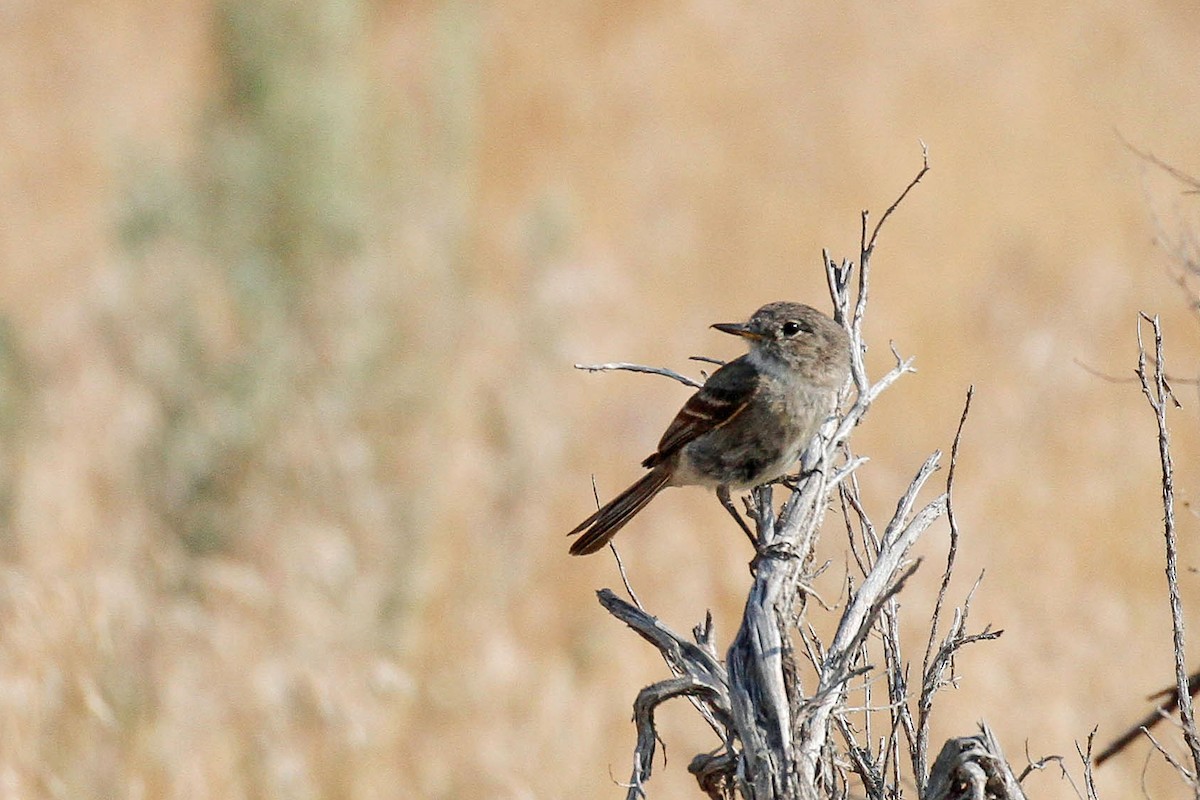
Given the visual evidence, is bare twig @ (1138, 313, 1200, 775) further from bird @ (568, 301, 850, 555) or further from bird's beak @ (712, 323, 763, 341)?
bird's beak @ (712, 323, 763, 341)

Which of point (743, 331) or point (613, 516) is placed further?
point (743, 331)

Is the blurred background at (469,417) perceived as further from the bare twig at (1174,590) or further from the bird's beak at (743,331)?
the bird's beak at (743,331)

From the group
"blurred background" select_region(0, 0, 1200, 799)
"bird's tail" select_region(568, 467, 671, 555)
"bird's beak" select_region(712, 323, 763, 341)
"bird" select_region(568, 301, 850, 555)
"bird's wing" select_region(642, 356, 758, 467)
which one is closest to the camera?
"bird's tail" select_region(568, 467, 671, 555)

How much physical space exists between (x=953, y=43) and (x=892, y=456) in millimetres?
9265

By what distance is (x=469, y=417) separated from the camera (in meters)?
10.7

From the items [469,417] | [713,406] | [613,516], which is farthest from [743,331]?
[469,417]

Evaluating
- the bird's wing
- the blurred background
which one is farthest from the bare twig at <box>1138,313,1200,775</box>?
the bird's wing

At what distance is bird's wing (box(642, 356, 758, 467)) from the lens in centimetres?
427

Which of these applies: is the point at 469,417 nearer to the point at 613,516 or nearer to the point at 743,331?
the point at 743,331

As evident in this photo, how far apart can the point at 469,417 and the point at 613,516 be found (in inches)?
266

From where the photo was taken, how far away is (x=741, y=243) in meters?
16.0

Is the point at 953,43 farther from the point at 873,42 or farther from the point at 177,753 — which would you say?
the point at 177,753

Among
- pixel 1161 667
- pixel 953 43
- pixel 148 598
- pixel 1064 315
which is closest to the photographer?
pixel 148 598

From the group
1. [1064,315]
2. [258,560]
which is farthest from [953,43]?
[258,560]
